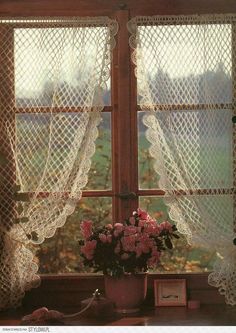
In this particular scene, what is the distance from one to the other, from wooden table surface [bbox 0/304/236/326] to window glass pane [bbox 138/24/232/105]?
1083 millimetres

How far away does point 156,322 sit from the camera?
3818 mm

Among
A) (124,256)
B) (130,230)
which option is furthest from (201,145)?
(124,256)

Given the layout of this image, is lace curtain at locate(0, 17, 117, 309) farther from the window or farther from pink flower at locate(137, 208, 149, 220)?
pink flower at locate(137, 208, 149, 220)

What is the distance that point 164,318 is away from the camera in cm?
390

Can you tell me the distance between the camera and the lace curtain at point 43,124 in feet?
13.6

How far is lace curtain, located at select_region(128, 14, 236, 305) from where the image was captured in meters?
4.13

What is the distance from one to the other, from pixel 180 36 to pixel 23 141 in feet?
3.29

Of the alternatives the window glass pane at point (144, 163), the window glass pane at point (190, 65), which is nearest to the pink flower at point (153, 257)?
the window glass pane at point (144, 163)

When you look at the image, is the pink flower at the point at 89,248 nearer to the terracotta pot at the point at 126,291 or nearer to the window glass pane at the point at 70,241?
the terracotta pot at the point at 126,291

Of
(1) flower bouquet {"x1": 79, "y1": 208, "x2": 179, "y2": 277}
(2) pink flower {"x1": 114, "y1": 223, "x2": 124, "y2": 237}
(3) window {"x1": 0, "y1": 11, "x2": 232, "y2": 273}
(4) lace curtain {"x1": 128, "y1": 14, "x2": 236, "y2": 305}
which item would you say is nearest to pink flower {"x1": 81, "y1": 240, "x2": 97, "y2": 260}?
(1) flower bouquet {"x1": 79, "y1": 208, "x2": 179, "y2": 277}

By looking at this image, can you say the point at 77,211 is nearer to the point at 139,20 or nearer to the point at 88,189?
the point at 88,189

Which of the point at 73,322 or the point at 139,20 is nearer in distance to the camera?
the point at 73,322

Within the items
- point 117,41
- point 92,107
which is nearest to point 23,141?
point 92,107

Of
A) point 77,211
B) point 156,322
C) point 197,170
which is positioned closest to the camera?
point 156,322
